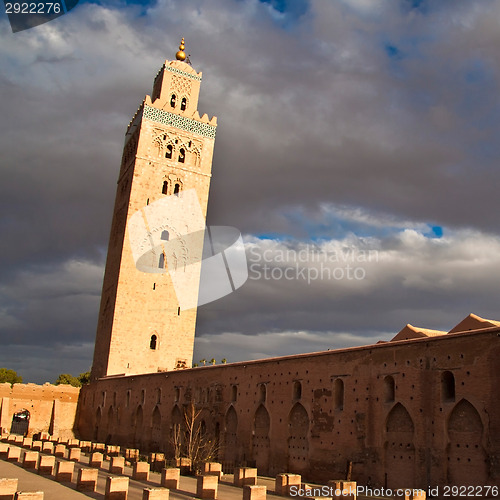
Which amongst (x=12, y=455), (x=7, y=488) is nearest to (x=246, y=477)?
(x=7, y=488)

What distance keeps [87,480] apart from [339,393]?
7.10 m

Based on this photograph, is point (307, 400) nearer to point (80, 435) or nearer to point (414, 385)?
point (414, 385)

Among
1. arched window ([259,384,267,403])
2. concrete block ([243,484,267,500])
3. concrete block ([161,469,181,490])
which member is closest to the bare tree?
arched window ([259,384,267,403])

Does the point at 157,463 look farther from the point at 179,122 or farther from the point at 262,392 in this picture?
the point at 179,122

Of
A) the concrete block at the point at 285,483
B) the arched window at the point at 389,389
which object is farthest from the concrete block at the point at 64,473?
the arched window at the point at 389,389

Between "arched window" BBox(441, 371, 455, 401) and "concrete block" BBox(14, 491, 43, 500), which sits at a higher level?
"arched window" BBox(441, 371, 455, 401)

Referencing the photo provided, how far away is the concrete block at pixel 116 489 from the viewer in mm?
11250

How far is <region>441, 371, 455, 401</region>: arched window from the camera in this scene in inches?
503

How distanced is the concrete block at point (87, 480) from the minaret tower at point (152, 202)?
17243mm

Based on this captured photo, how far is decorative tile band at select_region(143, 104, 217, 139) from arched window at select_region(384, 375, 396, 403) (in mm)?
24716

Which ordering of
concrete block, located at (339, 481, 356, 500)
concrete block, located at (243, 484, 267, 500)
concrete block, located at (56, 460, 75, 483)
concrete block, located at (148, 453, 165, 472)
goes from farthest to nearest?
1. concrete block, located at (148, 453, 165, 472)
2. concrete block, located at (56, 460, 75, 483)
3. concrete block, located at (339, 481, 356, 500)
4. concrete block, located at (243, 484, 267, 500)

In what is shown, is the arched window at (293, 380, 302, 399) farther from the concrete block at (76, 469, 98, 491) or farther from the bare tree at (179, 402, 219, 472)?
the concrete block at (76, 469, 98, 491)

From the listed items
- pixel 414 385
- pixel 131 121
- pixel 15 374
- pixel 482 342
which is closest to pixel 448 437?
pixel 414 385

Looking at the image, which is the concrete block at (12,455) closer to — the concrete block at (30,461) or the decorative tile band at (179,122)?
the concrete block at (30,461)
